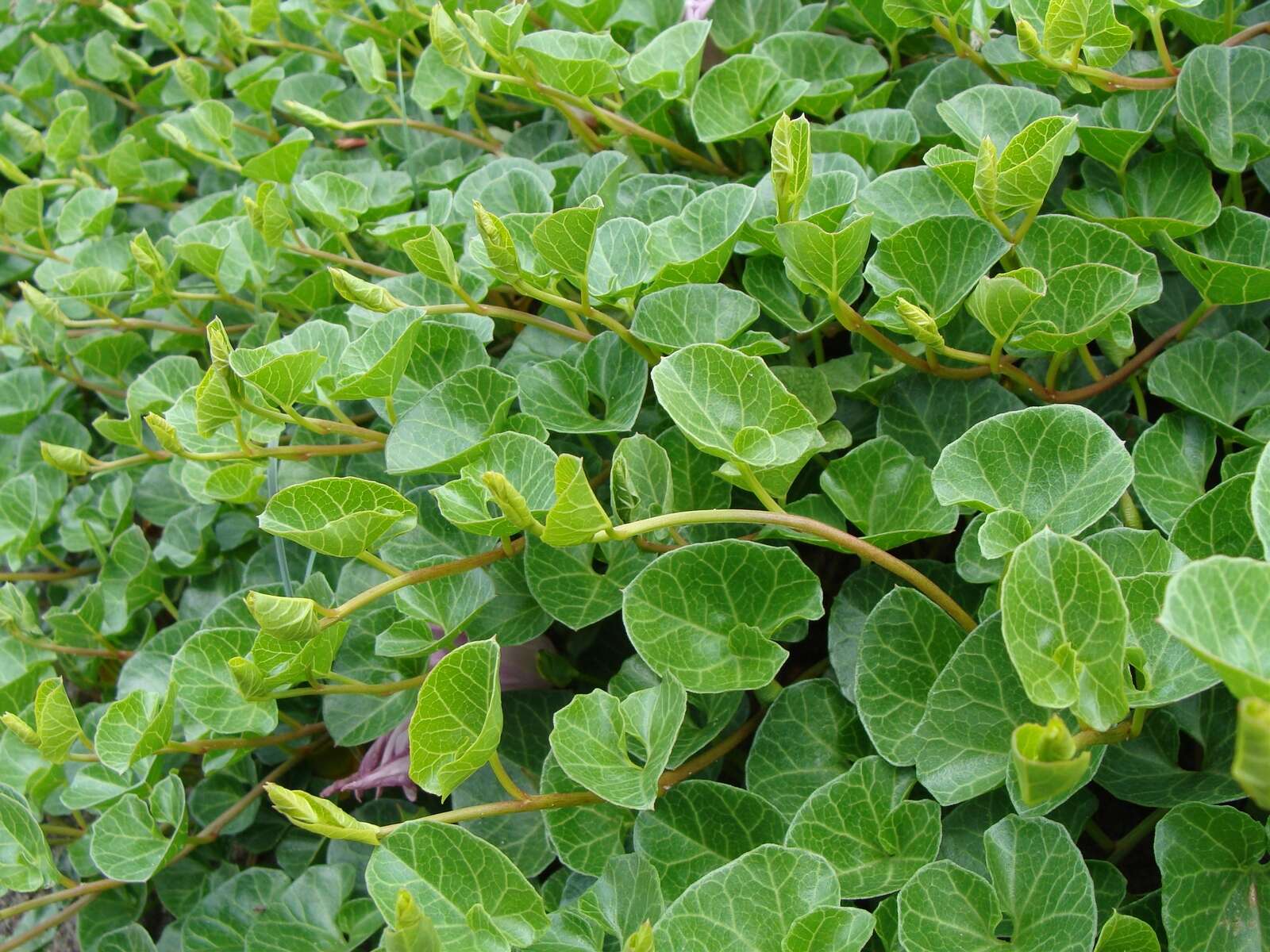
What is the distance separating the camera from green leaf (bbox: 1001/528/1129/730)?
1.61 feet

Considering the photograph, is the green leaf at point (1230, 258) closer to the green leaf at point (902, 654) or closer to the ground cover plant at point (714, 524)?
the ground cover plant at point (714, 524)

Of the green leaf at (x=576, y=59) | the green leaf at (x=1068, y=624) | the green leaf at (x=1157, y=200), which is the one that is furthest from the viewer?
the green leaf at (x=576, y=59)

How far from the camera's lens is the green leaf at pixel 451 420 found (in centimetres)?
72

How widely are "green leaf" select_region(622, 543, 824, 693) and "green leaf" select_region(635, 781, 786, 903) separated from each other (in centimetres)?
7

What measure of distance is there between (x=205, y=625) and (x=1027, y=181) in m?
0.64

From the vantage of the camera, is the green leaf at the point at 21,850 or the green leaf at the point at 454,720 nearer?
the green leaf at the point at 454,720

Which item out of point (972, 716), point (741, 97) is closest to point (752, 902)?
point (972, 716)

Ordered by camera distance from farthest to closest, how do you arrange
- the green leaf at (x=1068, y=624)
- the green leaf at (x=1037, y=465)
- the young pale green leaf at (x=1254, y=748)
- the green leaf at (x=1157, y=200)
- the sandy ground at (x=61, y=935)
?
the sandy ground at (x=61, y=935) < the green leaf at (x=1157, y=200) < the green leaf at (x=1037, y=465) < the green leaf at (x=1068, y=624) < the young pale green leaf at (x=1254, y=748)

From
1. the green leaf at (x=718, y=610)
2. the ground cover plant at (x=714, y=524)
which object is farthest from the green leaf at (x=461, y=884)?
the green leaf at (x=718, y=610)

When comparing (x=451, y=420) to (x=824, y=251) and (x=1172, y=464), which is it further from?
(x=1172, y=464)

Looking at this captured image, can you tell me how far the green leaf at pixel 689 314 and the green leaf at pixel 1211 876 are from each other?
1.24 ft

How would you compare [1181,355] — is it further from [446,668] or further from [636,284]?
[446,668]

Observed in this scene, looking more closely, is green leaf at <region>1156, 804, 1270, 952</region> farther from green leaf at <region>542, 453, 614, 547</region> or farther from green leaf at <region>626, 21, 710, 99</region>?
green leaf at <region>626, 21, 710, 99</region>

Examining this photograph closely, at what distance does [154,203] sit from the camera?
132cm
